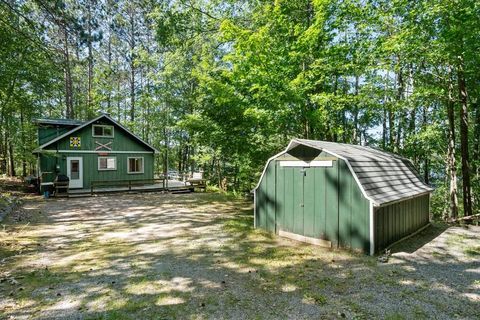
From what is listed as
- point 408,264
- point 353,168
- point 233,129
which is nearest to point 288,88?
point 233,129

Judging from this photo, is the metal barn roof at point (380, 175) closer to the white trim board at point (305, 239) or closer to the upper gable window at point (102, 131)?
the white trim board at point (305, 239)

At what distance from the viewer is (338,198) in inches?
267

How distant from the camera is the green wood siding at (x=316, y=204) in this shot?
650cm

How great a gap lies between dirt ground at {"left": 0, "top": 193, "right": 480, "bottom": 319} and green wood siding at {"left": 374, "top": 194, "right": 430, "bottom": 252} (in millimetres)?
333

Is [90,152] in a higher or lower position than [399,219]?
higher

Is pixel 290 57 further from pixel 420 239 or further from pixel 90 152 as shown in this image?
pixel 90 152

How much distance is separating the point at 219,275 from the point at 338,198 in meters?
3.42

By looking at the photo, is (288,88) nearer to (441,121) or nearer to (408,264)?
(408,264)

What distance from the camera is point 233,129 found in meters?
12.3

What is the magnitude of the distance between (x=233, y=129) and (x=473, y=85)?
10224 mm

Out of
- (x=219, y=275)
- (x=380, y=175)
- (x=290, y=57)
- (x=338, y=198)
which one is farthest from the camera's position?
(x=290, y=57)

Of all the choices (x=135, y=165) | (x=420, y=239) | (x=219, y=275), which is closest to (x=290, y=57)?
(x=420, y=239)

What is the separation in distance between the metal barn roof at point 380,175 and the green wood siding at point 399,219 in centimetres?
27

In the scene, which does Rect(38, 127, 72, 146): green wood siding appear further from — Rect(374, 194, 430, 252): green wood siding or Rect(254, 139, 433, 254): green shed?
Rect(374, 194, 430, 252): green wood siding
